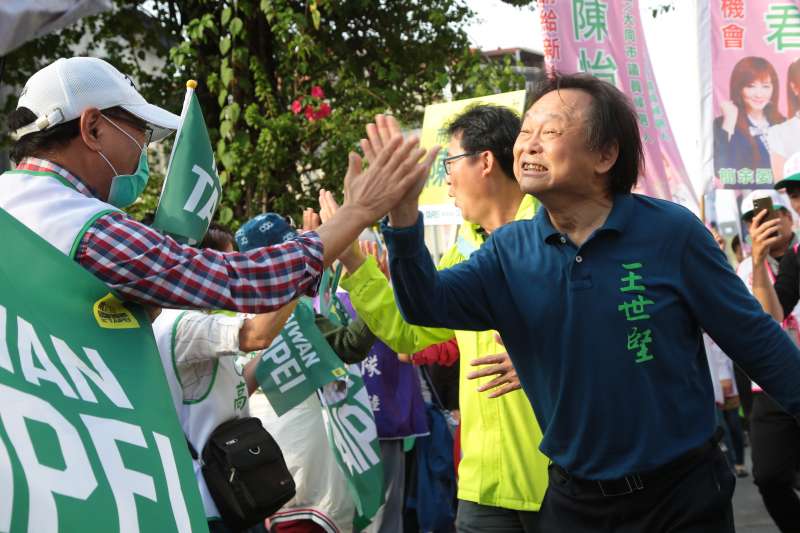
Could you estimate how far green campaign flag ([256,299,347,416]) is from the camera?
477 cm

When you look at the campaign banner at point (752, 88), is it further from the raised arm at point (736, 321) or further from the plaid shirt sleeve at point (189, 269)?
the plaid shirt sleeve at point (189, 269)

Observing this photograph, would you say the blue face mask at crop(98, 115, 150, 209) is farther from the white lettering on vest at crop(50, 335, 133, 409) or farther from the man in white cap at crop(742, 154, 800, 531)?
the man in white cap at crop(742, 154, 800, 531)

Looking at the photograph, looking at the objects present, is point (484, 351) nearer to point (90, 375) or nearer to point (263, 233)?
point (263, 233)

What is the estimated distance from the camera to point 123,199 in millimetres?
2801

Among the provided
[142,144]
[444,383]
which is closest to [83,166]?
[142,144]

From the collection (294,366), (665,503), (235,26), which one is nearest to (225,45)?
(235,26)

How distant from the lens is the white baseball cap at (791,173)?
17.8ft

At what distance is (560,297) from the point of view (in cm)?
292

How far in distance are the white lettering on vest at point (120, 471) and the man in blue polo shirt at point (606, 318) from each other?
904 mm

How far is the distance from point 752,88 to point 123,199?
464cm

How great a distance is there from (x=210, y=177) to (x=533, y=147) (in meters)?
0.99

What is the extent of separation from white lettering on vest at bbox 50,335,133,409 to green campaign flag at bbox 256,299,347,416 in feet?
7.92

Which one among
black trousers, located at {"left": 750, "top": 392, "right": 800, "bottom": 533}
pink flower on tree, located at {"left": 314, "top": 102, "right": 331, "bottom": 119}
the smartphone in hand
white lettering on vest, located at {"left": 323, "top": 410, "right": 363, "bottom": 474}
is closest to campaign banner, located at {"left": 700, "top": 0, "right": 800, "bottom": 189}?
the smartphone in hand

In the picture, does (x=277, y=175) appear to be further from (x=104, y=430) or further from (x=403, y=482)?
(x=104, y=430)
